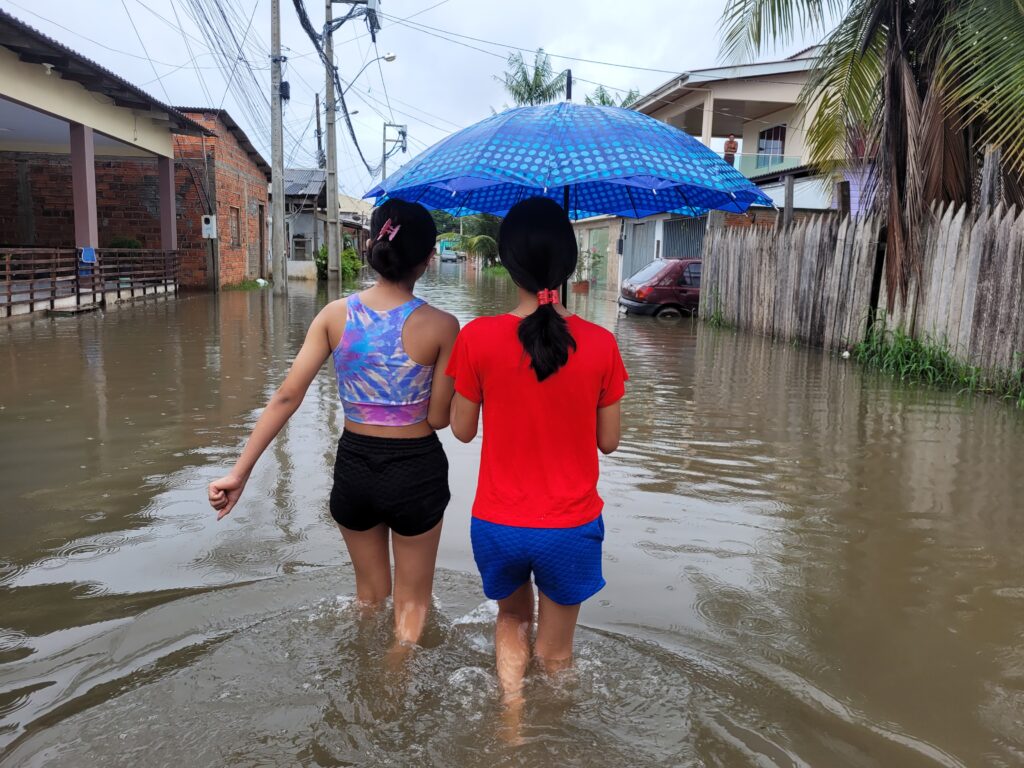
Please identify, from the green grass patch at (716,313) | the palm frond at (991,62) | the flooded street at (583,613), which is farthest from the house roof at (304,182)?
the flooded street at (583,613)

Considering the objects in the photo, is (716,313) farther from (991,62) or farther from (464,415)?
(464,415)

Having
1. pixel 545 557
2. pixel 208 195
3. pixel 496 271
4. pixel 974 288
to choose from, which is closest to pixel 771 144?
pixel 208 195

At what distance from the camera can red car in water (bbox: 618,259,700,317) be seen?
59.3 ft

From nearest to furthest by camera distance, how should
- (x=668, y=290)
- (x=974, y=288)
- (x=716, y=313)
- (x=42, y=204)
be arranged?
(x=974, y=288) < (x=716, y=313) < (x=668, y=290) < (x=42, y=204)

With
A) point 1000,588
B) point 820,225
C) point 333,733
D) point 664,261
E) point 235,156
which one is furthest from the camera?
point 235,156

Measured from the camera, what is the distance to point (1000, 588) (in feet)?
12.7

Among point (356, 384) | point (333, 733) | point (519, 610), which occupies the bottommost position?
point (333, 733)

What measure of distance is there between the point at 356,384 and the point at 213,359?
787 centimetres

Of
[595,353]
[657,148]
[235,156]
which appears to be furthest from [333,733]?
[235,156]

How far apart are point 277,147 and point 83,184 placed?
550 cm

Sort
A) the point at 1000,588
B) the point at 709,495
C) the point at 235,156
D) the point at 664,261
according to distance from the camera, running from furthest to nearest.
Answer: the point at 235,156 < the point at 664,261 < the point at 709,495 < the point at 1000,588

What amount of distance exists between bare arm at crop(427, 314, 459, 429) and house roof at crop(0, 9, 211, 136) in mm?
11688

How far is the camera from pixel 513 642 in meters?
2.81

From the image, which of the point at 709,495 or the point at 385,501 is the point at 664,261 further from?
the point at 385,501
